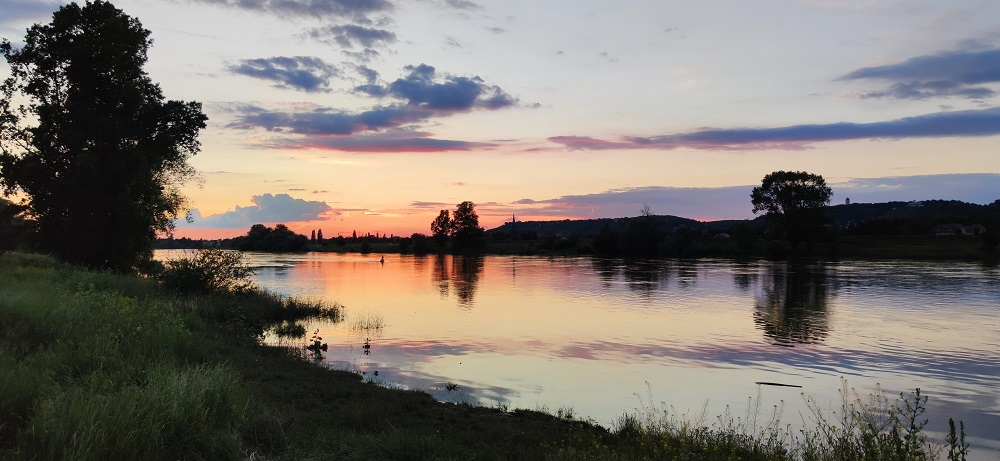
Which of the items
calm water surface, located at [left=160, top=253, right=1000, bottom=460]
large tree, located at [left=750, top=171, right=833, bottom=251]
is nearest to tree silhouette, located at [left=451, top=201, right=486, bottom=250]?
large tree, located at [left=750, top=171, right=833, bottom=251]

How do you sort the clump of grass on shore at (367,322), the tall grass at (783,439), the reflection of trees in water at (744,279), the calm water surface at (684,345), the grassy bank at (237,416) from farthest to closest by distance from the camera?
the reflection of trees in water at (744,279)
the clump of grass on shore at (367,322)
the calm water surface at (684,345)
the tall grass at (783,439)
the grassy bank at (237,416)

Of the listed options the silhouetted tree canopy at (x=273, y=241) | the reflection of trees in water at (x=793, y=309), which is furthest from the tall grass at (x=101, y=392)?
the silhouetted tree canopy at (x=273, y=241)

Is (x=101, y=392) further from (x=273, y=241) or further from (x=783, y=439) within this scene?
(x=273, y=241)

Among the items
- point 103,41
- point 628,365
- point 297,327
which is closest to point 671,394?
point 628,365

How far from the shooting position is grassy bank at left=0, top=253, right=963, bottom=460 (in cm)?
696

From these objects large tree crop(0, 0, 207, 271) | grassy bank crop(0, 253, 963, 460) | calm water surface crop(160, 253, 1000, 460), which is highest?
large tree crop(0, 0, 207, 271)

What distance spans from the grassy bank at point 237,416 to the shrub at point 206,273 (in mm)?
15026

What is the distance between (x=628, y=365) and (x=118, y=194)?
1243 inches

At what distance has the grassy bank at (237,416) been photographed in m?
6.96

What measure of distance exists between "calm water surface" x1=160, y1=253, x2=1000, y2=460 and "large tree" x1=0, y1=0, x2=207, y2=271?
15305mm

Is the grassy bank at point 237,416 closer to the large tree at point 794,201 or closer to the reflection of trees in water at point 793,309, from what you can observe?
the reflection of trees in water at point 793,309

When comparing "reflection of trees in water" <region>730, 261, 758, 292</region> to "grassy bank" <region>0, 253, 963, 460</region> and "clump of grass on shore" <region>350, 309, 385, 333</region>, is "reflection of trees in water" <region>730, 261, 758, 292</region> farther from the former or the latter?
"grassy bank" <region>0, 253, 963, 460</region>

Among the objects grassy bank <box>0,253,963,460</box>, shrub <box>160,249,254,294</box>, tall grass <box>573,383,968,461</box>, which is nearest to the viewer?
grassy bank <box>0,253,963,460</box>

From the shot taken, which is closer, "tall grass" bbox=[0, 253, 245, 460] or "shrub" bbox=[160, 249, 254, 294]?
"tall grass" bbox=[0, 253, 245, 460]
